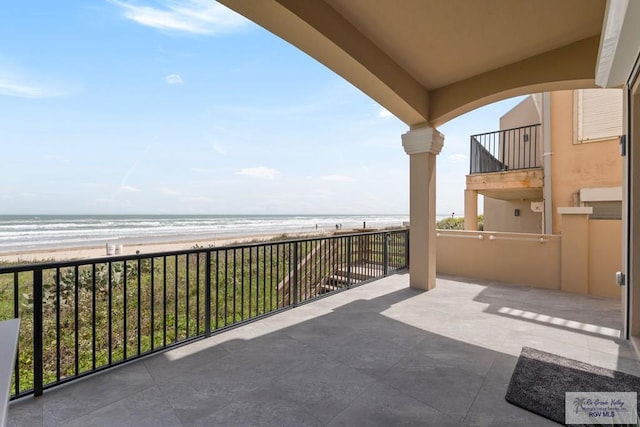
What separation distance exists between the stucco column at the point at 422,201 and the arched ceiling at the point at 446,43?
49 cm

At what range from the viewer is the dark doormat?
1.63m

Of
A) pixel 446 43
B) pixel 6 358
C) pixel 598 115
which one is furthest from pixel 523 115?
pixel 6 358

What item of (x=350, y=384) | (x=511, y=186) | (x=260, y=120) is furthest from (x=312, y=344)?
(x=260, y=120)

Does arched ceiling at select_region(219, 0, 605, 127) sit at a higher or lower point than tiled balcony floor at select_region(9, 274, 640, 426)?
higher

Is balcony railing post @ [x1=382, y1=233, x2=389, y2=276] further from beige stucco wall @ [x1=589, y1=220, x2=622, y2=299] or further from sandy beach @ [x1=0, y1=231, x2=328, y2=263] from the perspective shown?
sandy beach @ [x1=0, y1=231, x2=328, y2=263]

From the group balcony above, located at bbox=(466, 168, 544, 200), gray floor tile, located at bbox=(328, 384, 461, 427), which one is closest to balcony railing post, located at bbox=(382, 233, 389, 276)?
balcony above, located at bbox=(466, 168, 544, 200)

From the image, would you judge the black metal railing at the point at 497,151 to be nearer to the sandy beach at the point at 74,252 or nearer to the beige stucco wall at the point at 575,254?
the beige stucco wall at the point at 575,254

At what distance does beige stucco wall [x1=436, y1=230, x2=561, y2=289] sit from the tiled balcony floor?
3.15 feet

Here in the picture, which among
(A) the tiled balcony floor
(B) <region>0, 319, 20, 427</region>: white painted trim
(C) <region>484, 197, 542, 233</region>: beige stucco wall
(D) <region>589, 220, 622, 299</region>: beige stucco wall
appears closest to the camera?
(B) <region>0, 319, 20, 427</region>: white painted trim

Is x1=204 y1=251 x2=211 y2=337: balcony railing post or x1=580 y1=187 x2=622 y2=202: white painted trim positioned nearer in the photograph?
x1=204 y1=251 x2=211 y2=337: balcony railing post

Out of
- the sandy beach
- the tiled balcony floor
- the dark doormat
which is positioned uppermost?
the dark doormat

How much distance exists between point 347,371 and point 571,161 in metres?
5.43

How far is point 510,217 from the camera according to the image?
8.31 meters

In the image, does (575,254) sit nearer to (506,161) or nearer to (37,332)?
(506,161)
